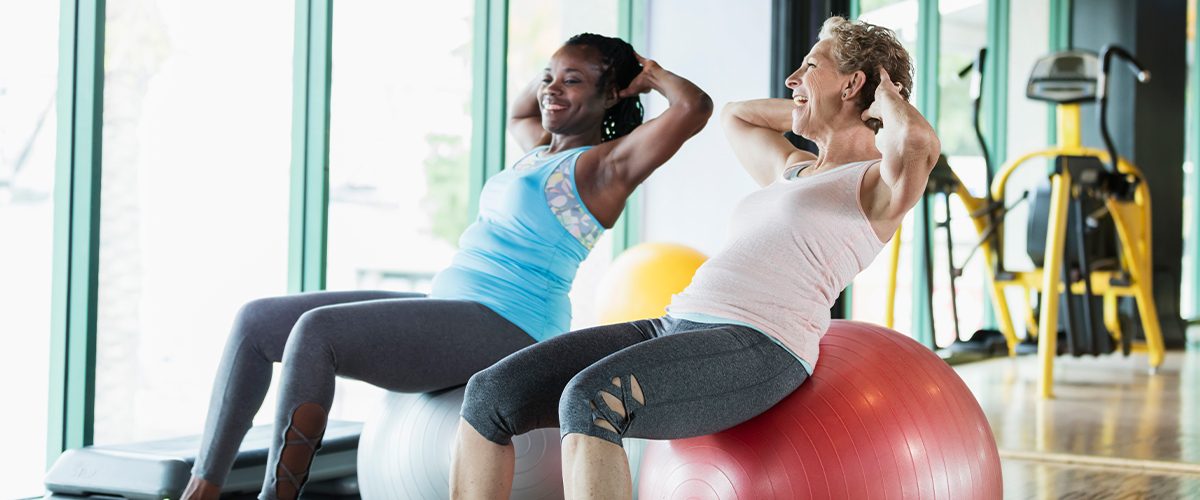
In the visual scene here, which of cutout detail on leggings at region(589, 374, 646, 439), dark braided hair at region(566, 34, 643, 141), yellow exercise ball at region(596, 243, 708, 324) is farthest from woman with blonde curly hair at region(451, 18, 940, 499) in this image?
yellow exercise ball at region(596, 243, 708, 324)

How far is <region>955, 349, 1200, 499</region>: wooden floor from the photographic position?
2.95 m

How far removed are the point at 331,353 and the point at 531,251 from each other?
46cm

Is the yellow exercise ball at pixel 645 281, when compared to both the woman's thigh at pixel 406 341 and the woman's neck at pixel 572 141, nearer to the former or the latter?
the woman's neck at pixel 572 141

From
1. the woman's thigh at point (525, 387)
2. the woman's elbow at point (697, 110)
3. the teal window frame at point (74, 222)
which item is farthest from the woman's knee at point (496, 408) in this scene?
the teal window frame at point (74, 222)

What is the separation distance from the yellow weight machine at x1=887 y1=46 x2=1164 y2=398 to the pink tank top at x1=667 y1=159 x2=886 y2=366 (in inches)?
113

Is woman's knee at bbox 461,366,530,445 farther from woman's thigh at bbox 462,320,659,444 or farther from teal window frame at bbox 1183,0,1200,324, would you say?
teal window frame at bbox 1183,0,1200,324

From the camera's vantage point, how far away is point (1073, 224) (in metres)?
5.05

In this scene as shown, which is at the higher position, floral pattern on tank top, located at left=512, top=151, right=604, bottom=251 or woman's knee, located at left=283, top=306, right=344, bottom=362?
floral pattern on tank top, located at left=512, top=151, right=604, bottom=251

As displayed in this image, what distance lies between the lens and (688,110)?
7.47 ft

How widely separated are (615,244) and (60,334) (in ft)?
8.32

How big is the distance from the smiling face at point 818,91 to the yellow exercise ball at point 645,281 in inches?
66.1

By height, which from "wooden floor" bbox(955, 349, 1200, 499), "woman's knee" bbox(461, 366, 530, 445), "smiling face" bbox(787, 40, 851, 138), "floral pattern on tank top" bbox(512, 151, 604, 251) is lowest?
"wooden floor" bbox(955, 349, 1200, 499)

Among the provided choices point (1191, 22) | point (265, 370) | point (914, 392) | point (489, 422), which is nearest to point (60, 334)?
point (265, 370)

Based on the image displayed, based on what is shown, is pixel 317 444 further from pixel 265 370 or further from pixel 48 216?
Result: pixel 48 216
